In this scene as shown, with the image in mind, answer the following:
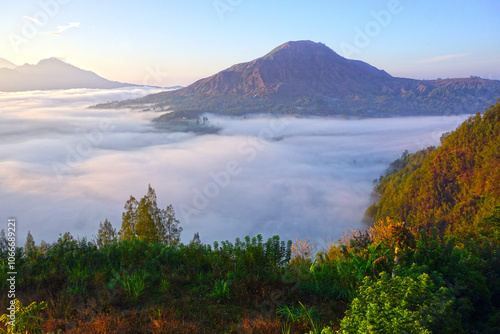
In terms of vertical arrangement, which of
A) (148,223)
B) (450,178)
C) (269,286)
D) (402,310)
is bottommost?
(450,178)

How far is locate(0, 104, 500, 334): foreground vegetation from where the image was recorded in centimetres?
296

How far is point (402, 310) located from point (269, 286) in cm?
249

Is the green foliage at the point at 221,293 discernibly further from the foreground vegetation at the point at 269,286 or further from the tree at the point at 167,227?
the tree at the point at 167,227

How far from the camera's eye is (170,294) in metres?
4.79

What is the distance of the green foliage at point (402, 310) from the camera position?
8.47 ft

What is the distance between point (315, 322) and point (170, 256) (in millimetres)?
3126

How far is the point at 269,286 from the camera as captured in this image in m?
4.85

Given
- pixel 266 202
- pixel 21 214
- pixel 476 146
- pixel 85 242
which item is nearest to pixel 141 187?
pixel 21 214

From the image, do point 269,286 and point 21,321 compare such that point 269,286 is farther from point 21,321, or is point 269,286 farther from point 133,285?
point 21,321

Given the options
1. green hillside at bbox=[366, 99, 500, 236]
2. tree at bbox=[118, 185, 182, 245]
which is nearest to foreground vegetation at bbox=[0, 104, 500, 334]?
tree at bbox=[118, 185, 182, 245]

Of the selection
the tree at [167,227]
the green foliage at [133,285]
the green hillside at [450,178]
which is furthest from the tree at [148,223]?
the green hillside at [450,178]

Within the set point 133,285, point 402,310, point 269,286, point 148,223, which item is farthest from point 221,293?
point 148,223

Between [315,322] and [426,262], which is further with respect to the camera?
[426,262]

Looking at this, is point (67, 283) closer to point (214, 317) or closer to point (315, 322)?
point (214, 317)
